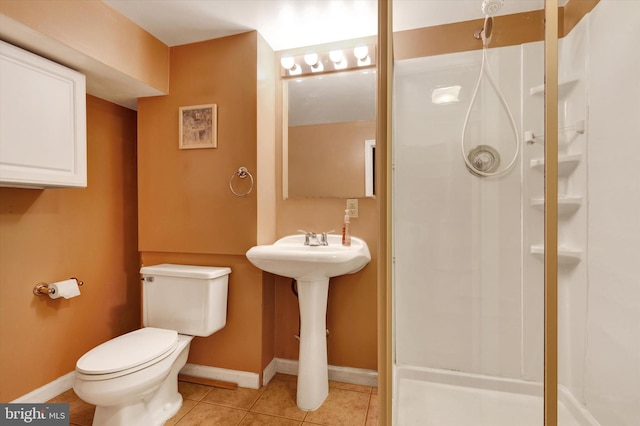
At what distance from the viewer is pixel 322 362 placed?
5.68 ft

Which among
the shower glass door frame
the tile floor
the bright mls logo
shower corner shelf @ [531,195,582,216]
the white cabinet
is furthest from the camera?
the tile floor

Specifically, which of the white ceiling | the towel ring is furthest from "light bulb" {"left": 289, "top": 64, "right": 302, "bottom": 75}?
the towel ring

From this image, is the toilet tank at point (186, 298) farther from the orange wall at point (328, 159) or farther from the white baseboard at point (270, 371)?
A: the orange wall at point (328, 159)

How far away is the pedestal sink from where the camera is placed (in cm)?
152

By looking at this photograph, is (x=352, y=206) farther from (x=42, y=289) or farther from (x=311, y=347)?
(x=42, y=289)

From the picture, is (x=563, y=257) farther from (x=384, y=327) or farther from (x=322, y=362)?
(x=322, y=362)

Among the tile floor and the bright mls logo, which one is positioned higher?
the bright mls logo

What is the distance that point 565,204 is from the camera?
112 cm

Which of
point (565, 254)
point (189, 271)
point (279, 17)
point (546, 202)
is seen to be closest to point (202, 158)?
point (189, 271)

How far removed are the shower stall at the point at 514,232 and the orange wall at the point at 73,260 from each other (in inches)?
77.9

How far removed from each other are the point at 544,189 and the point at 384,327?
2.25 feet

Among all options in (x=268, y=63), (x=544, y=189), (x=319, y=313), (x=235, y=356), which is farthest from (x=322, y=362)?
(x=268, y=63)

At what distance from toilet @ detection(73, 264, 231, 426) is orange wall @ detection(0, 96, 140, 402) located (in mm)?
512

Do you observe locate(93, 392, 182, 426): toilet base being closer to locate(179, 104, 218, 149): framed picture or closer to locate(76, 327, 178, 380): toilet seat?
locate(76, 327, 178, 380): toilet seat
